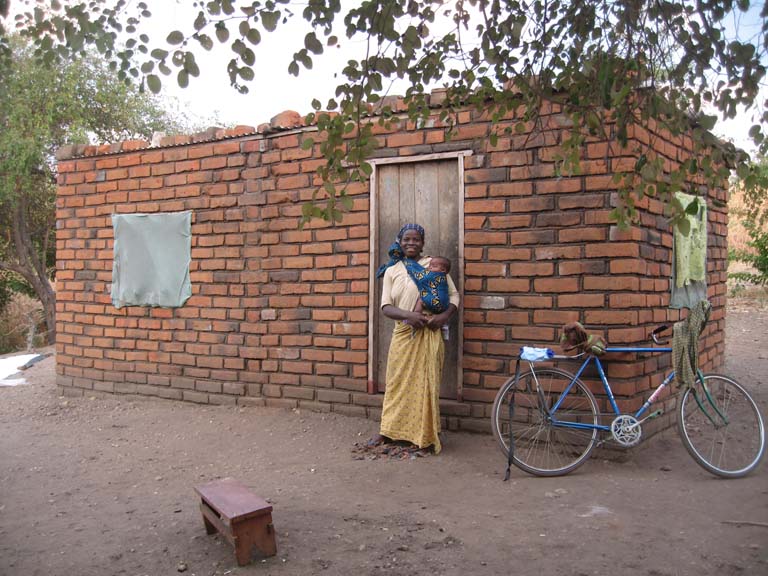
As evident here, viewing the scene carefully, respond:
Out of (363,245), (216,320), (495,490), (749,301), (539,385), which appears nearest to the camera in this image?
(495,490)

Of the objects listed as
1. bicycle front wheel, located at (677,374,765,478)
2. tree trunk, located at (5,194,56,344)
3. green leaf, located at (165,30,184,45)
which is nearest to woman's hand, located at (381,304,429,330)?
bicycle front wheel, located at (677,374,765,478)

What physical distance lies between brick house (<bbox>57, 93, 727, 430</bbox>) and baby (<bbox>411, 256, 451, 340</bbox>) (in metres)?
0.32

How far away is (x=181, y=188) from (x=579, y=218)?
3642 mm

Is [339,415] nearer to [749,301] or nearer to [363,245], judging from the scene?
[363,245]

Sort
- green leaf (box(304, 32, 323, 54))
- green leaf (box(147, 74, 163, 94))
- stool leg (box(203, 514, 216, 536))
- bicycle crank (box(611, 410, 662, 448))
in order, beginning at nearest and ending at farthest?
green leaf (box(147, 74, 163, 94)), green leaf (box(304, 32, 323, 54)), stool leg (box(203, 514, 216, 536)), bicycle crank (box(611, 410, 662, 448))

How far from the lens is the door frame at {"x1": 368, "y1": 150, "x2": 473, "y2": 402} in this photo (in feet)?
15.5

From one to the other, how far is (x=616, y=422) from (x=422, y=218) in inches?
80.2

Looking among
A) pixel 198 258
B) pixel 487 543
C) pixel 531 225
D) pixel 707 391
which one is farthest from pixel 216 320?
pixel 707 391

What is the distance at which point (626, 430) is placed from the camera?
3.88 metres

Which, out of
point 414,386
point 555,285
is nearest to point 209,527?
point 414,386

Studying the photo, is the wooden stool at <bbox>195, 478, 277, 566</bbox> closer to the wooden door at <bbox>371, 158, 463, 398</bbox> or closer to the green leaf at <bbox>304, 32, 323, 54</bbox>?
the green leaf at <bbox>304, 32, 323, 54</bbox>

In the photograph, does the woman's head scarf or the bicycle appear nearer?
the bicycle

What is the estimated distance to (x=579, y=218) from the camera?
14.0ft

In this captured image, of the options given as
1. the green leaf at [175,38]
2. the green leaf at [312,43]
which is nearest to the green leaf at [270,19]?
the green leaf at [312,43]
